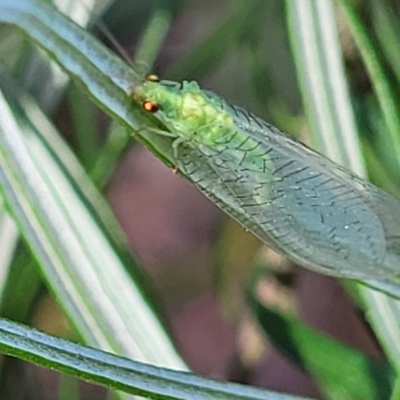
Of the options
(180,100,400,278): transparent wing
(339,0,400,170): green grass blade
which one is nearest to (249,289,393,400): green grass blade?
(180,100,400,278): transparent wing

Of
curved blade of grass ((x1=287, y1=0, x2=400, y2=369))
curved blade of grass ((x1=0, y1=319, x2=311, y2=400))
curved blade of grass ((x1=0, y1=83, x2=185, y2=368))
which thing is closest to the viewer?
curved blade of grass ((x1=0, y1=319, x2=311, y2=400))

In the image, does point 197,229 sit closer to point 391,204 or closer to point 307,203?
point 307,203

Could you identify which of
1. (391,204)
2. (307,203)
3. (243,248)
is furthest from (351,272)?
(243,248)

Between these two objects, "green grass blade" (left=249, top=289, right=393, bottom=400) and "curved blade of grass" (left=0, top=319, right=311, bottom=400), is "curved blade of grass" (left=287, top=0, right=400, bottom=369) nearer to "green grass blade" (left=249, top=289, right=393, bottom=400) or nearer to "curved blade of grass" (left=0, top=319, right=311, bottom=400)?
"green grass blade" (left=249, top=289, right=393, bottom=400)

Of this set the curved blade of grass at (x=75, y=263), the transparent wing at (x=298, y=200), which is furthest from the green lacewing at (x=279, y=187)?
the curved blade of grass at (x=75, y=263)

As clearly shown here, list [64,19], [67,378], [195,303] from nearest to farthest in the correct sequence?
[64,19], [67,378], [195,303]

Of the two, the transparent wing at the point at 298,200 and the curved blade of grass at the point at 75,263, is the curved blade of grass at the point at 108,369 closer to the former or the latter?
the curved blade of grass at the point at 75,263
